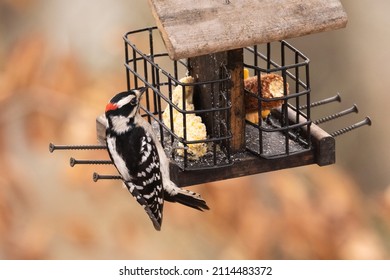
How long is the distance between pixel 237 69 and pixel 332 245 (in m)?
2.63

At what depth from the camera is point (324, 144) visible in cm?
461

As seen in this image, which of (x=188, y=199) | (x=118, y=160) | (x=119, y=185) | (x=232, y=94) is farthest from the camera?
(x=119, y=185)

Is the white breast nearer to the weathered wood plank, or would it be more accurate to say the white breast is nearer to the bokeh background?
the weathered wood plank

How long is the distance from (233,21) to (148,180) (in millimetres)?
825

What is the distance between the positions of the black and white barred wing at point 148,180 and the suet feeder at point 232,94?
9 cm

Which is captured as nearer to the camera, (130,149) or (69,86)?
(130,149)

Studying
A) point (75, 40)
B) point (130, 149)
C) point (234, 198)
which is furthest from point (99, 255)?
point (130, 149)

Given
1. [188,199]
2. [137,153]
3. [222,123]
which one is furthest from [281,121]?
[137,153]

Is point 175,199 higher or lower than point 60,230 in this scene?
higher

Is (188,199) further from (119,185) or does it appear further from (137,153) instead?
(119,185)

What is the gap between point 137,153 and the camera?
4.64 meters

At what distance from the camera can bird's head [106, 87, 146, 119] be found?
180 inches

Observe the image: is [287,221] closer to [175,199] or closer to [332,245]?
[332,245]

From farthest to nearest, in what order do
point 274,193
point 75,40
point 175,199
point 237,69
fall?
point 274,193 → point 75,40 → point 175,199 → point 237,69
